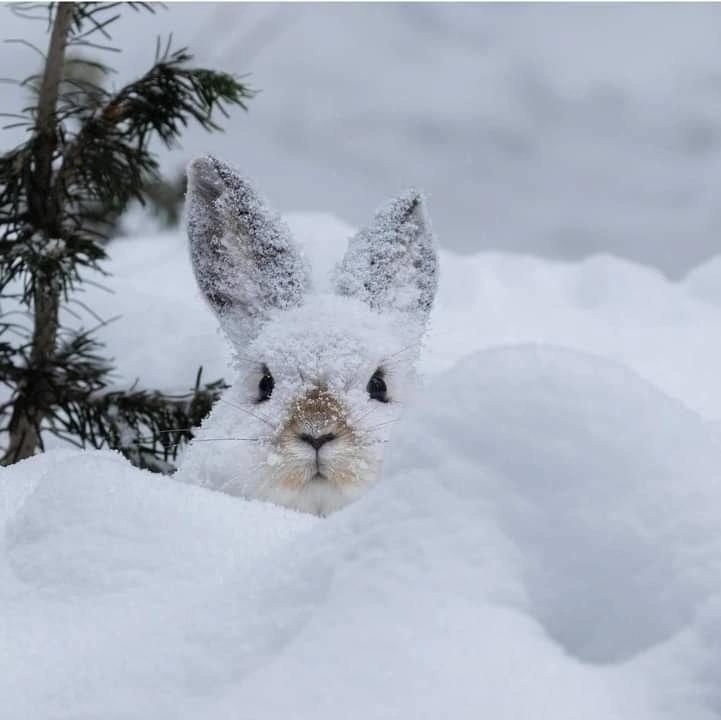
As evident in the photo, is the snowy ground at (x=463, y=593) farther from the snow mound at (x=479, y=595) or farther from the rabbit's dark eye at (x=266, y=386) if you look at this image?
the rabbit's dark eye at (x=266, y=386)

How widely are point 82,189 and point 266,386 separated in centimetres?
169

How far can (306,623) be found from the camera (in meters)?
1.34

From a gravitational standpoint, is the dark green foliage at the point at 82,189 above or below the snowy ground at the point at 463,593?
above

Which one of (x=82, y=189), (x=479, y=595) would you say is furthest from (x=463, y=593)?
(x=82, y=189)

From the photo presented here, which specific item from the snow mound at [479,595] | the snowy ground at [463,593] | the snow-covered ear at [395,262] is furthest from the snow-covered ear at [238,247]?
the snow mound at [479,595]

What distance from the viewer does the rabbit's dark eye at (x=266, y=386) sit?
3.42 m

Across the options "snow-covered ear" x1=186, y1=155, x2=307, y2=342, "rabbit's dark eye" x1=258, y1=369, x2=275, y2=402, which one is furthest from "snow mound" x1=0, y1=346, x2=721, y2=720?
"snow-covered ear" x1=186, y1=155, x2=307, y2=342

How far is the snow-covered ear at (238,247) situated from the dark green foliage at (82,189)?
2.68ft

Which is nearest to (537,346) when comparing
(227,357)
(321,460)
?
(321,460)

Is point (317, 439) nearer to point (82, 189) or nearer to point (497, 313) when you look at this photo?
point (82, 189)

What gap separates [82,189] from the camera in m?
4.64

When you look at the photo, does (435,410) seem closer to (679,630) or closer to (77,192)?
(679,630)

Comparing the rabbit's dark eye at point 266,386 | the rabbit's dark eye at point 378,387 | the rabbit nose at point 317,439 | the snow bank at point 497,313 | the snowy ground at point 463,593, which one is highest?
the snow bank at point 497,313

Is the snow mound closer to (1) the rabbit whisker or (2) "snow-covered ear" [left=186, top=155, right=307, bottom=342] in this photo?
(1) the rabbit whisker
